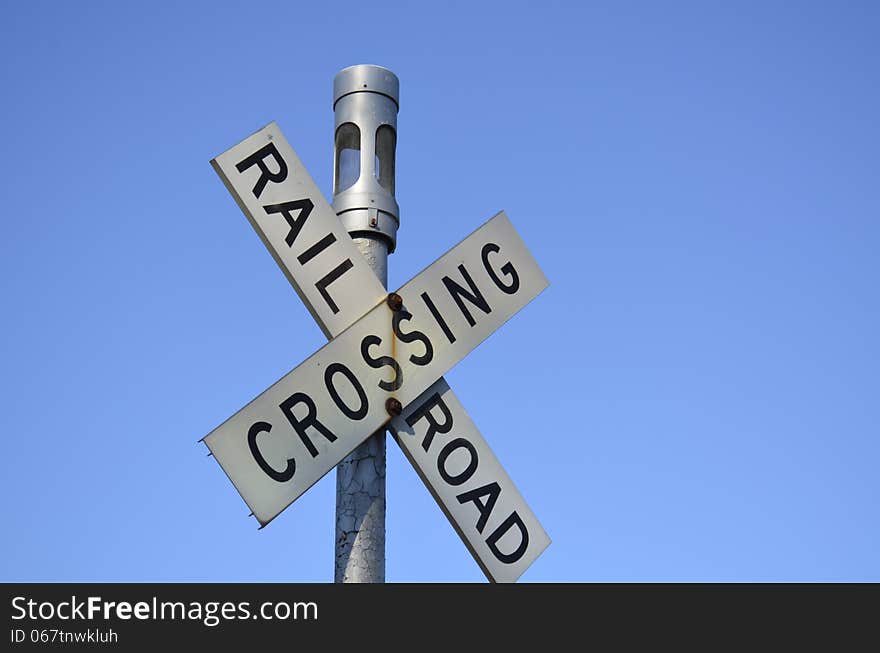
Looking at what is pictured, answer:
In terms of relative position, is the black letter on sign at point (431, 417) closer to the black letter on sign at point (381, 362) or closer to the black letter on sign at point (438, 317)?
the black letter on sign at point (381, 362)

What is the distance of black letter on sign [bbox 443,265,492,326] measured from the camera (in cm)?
647

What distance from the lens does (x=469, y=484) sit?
6270mm

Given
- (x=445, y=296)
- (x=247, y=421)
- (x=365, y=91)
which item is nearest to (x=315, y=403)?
(x=247, y=421)

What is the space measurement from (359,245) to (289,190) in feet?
A: 1.32

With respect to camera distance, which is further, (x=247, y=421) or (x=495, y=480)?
(x=495, y=480)

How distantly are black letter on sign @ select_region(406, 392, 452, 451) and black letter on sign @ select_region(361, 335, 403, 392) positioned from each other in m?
0.14

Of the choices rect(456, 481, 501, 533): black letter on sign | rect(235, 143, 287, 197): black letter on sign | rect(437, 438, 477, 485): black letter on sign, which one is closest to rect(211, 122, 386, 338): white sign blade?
rect(235, 143, 287, 197): black letter on sign

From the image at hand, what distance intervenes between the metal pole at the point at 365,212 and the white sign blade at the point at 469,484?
0.57 ft

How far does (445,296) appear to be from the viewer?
6.45 m

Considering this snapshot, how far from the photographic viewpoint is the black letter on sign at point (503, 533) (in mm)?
6227

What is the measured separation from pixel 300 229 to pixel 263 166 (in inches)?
12.1
